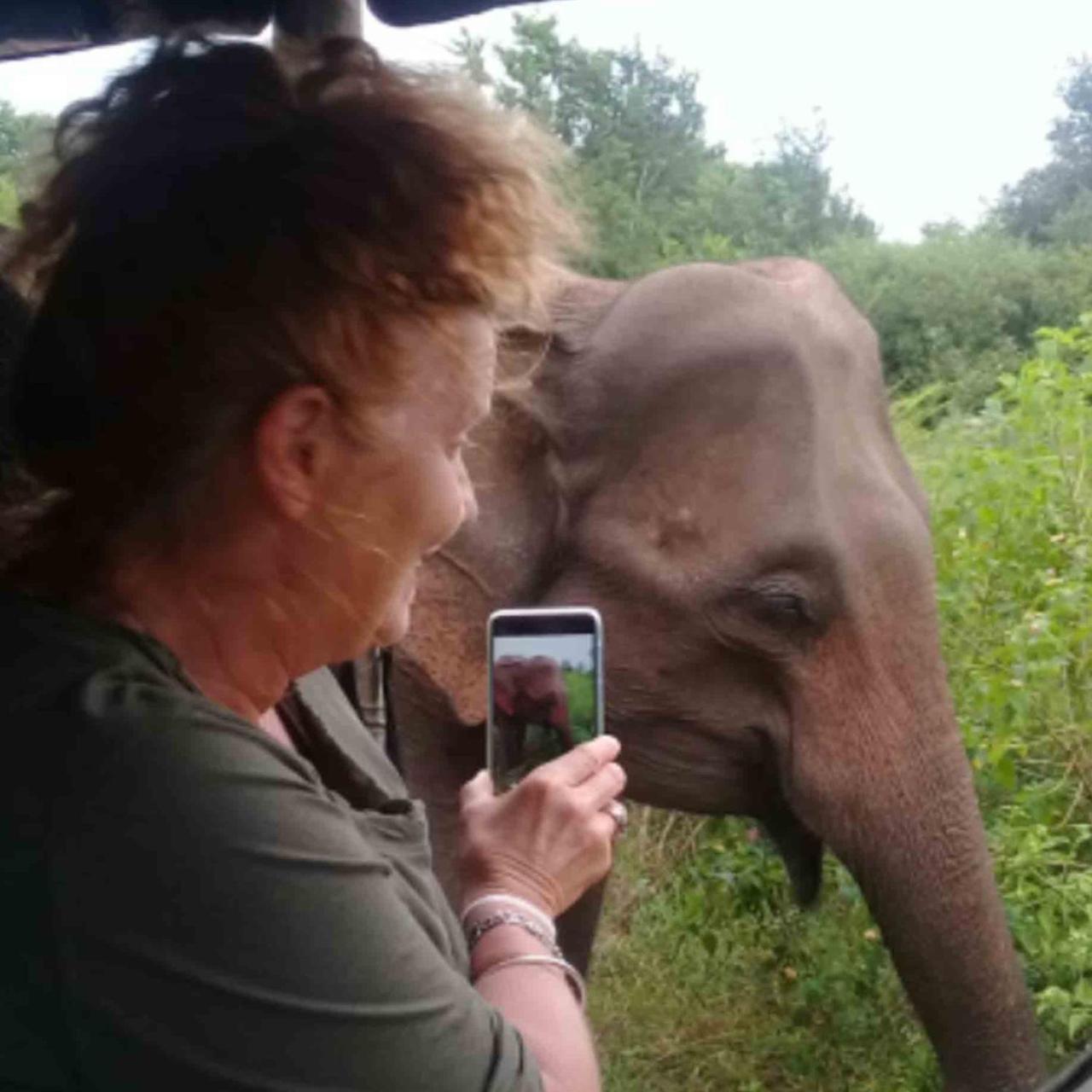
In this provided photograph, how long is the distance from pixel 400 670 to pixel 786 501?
474 millimetres

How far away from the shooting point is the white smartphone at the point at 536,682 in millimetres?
1053

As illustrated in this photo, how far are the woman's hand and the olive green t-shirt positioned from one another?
0.14 metres

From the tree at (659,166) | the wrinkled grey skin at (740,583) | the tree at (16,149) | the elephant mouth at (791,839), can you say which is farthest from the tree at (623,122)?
the elephant mouth at (791,839)

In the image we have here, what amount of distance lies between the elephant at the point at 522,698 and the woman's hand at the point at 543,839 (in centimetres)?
17

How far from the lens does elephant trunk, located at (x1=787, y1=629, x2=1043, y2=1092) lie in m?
2.04

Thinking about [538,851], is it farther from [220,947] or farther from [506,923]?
[220,947]

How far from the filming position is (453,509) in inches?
31.4

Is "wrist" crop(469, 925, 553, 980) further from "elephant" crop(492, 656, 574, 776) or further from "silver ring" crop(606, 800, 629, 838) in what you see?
"elephant" crop(492, 656, 574, 776)

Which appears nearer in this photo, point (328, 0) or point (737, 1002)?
point (328, 0)

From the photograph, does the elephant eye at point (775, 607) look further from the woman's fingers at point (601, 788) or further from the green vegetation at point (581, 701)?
the woman's fingers at point (601, 788)

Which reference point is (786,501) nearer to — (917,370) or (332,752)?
(917,370)

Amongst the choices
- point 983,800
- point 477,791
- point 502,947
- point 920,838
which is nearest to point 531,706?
point 477,791

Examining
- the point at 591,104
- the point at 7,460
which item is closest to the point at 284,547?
the point at 7,460

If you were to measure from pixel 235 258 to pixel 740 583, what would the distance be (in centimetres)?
159
